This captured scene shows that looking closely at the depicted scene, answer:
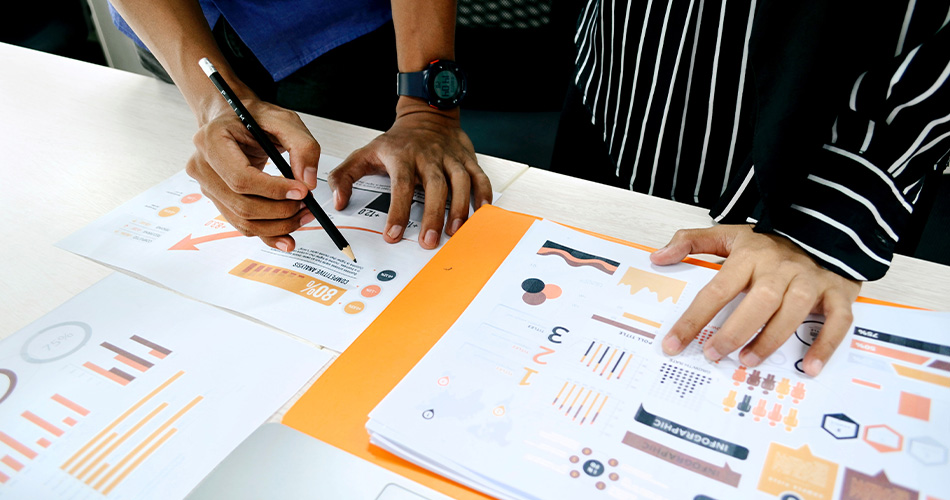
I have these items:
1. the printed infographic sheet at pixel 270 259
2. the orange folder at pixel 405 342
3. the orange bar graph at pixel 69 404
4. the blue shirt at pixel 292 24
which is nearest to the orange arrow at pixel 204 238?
the printed infographic sheet at pixel 270 259

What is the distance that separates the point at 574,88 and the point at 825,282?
23.3 inches

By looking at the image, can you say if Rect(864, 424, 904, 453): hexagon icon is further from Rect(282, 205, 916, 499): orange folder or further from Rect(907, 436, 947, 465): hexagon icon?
Rect(282, 205, 916, 499): orange folder

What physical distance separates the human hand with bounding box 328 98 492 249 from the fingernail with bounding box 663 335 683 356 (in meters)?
0.30

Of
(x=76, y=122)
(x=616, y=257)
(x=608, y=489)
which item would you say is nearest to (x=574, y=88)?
(x=616, y=257)

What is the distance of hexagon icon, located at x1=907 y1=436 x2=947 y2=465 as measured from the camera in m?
0.42

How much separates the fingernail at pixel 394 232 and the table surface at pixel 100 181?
16 cm

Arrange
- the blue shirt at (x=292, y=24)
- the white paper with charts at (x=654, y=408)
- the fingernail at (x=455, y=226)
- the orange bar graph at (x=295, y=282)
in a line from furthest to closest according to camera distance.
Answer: the blue shirt at (x=292, y=24), the fingernail at (x=455, y=226), the orange bar graph at (x=295, y=282), the white paper with charts at (x=654, y=408)

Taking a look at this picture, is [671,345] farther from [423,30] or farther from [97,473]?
[423,30]

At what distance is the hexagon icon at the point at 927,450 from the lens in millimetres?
422

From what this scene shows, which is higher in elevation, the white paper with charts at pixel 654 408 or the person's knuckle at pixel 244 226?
the person's knuckle at pixel 244 226

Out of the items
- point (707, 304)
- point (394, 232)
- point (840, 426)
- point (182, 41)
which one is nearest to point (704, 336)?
point (707, 304)

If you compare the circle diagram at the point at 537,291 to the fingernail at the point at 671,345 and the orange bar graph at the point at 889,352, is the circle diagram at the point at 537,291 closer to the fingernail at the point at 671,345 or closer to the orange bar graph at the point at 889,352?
the fingernail at the point at 671,345

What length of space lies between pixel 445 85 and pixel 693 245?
1.59 ft

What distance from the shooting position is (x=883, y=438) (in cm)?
44
